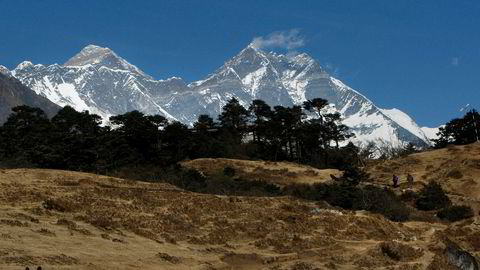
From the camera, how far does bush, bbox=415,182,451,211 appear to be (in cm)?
5891

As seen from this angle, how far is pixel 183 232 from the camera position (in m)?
33.9

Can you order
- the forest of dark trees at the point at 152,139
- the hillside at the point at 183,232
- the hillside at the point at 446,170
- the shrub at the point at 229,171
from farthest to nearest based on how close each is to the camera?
the shrub at the point at 229,171
the hillside at the point at 446,170
the forest of dark trees at the point at 152,139
the hillside at the point at 183,232

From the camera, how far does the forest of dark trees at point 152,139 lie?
2657 inches

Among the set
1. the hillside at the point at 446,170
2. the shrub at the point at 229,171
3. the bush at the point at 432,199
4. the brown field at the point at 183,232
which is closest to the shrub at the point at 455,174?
the hillside at the point at 446,170

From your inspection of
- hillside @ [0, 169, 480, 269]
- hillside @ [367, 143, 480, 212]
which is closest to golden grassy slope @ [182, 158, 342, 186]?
hillside @ [367, 143, 480, 212]

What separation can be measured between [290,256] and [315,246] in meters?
3.71

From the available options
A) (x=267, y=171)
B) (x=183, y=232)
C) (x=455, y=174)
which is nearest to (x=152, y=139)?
(x=267, y=171)

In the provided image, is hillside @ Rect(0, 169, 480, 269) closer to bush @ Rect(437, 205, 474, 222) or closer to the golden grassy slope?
bush @ Rect(437, 205, 474, 222)

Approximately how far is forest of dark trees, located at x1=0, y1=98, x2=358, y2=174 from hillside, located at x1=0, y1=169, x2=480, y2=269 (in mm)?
20456

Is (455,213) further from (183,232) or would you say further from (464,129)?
(464,129)

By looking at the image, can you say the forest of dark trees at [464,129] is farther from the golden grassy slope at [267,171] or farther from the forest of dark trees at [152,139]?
the golden grassy slope at [267,171]

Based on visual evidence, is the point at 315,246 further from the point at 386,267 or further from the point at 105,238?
the point at 105,238

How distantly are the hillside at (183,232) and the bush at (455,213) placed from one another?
829 centimetres

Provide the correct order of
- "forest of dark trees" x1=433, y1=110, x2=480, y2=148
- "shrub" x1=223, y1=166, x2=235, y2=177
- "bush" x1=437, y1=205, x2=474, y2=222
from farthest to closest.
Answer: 1. "forest of dark trees" x1=433, y1=110, x2=480, y2=148
2. "shrub" x1=223, y1=166, x2=235, y2=177
3. "bush" x1=437, y1=205, x2=474, y2=222
